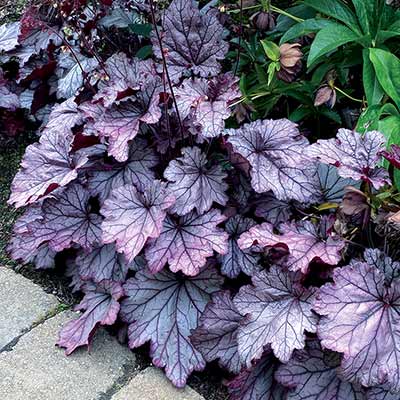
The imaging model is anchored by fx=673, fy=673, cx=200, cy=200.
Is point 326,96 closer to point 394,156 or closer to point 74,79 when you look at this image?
point 394,156

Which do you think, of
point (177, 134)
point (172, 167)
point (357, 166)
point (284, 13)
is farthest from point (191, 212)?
point (284, 13)

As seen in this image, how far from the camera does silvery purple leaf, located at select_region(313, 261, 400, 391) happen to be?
1.58 metres

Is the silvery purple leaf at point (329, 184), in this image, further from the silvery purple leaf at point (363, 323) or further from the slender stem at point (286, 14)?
the slender stem at point (286, 14)

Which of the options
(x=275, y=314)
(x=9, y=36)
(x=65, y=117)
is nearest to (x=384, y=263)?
(x=275, y=314)

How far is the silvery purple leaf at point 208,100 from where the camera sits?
1943 mm

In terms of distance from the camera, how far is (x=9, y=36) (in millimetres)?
2840

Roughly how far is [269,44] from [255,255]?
72 cm

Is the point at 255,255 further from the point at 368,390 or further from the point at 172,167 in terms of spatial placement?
the point at 368,390

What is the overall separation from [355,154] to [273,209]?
352 millimetres

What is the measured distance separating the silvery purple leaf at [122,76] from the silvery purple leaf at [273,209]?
520mm

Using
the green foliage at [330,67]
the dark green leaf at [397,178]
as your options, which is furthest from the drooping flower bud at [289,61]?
the dark green leaf at [397,178]

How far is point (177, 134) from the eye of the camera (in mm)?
2174

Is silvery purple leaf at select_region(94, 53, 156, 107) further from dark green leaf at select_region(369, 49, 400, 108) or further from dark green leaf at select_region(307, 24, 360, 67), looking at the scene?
dark green leaf at select_region(369, 49, 400, 108)

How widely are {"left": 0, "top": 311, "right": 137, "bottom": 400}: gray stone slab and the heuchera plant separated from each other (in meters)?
0.06
